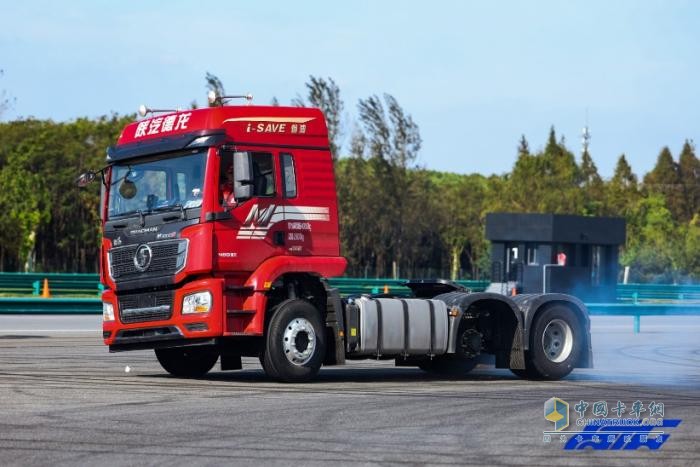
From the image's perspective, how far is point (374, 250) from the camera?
7975cm

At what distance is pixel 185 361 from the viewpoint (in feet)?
51.9

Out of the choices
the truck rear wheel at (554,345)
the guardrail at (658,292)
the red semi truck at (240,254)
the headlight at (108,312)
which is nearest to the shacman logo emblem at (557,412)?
the truck rear wheel at (554,345)

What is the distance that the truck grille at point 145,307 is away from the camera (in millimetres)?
14305

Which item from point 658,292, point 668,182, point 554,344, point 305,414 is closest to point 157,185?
point 305,414

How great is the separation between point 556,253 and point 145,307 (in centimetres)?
3700

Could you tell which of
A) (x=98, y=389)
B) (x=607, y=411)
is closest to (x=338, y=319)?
(x=98, y=389)

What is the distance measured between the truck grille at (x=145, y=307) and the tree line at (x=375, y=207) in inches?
1939

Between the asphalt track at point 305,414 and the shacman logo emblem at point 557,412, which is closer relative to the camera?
the asphalt track at point 305,414

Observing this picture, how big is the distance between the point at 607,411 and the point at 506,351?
391cm

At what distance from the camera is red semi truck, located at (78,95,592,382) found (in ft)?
46.2

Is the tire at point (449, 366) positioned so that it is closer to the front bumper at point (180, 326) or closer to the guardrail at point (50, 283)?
the front bumper at point (180, 326)

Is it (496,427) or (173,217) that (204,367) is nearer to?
(173,217)

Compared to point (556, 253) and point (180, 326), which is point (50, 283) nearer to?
point (556, 253)

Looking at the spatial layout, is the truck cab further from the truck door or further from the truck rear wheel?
the truck rear wheel
